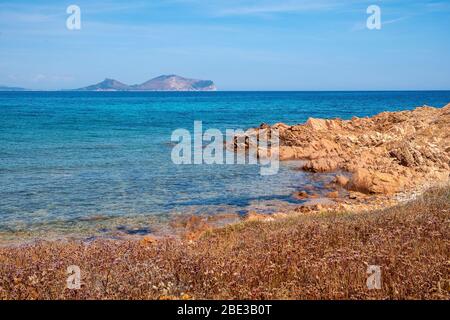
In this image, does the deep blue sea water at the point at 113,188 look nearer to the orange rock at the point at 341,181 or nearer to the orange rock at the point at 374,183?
the orange rock at the point at 341,181

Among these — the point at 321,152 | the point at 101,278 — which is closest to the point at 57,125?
the point at 321,152

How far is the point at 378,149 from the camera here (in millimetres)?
31266

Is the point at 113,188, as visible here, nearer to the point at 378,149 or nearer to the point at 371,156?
the point at 371,156

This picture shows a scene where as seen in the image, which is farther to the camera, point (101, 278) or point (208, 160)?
point (208, 160)

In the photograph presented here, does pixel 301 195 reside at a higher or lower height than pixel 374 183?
lower

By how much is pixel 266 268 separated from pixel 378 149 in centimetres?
2571

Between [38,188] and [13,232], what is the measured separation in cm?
679

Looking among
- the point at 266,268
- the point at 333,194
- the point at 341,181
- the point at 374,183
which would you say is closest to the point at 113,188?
the point at 333,194

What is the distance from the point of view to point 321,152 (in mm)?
33469

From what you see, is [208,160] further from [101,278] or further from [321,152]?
[101,278]

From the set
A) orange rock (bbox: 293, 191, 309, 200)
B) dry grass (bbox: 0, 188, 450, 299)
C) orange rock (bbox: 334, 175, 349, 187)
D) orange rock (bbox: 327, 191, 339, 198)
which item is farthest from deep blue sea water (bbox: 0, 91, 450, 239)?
dry grass (bbox: 0, 188, 450, 299)

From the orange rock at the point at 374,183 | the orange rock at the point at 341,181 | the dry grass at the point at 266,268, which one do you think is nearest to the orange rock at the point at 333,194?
the orange rock at the point at 374,183

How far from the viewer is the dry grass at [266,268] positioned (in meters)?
6.52

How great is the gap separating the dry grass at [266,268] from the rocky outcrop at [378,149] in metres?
12.2
